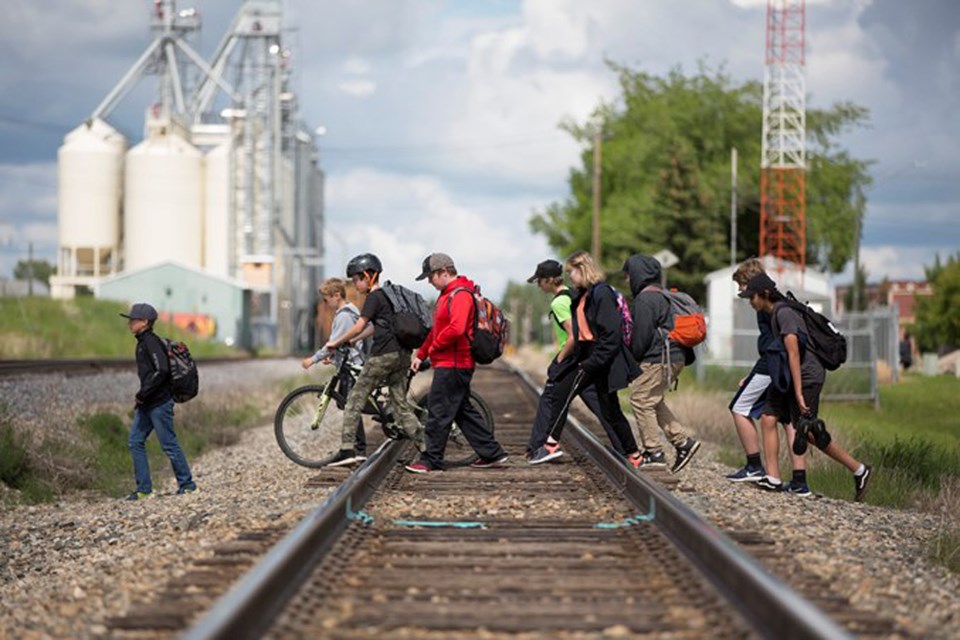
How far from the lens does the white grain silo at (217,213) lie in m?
90.1

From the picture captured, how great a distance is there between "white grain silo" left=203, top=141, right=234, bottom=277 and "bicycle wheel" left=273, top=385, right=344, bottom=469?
7356 centimetres

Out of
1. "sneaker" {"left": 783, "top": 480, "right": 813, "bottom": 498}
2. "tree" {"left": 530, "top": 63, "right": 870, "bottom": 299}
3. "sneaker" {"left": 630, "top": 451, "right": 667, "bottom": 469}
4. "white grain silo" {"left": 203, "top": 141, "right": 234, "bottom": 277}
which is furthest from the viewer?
"white grain silo" {"left": 203, "top": 141, "right": 234, "bottom": 277}

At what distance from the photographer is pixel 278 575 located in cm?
589

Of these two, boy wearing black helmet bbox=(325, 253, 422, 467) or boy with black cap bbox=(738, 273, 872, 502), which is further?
boy wearing black helmet bbox=(325, 253, 422, 467)

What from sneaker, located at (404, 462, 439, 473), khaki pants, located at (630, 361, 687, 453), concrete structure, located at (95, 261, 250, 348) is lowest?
sneaker, located at (404, 462, 439, 473)

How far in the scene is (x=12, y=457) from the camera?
44.2ft

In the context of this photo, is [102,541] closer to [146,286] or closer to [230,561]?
[230,561]

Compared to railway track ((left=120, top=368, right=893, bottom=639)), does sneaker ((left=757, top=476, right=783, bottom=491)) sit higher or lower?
lower

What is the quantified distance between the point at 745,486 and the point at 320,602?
6.21 m

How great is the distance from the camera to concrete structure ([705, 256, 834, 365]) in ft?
106

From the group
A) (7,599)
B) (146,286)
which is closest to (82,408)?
(7,599)

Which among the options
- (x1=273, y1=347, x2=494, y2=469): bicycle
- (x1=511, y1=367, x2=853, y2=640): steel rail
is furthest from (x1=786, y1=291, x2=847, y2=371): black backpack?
(x1=273, y1=347, x2=494, y2=469): bicycle

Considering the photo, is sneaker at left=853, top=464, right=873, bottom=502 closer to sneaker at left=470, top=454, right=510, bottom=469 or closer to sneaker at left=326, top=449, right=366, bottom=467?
sneaker at left=470, top=454, right=510, bottom=469

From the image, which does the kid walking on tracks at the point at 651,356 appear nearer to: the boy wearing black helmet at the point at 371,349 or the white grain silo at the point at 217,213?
the boy wearing black helmet at the point at 371,349
